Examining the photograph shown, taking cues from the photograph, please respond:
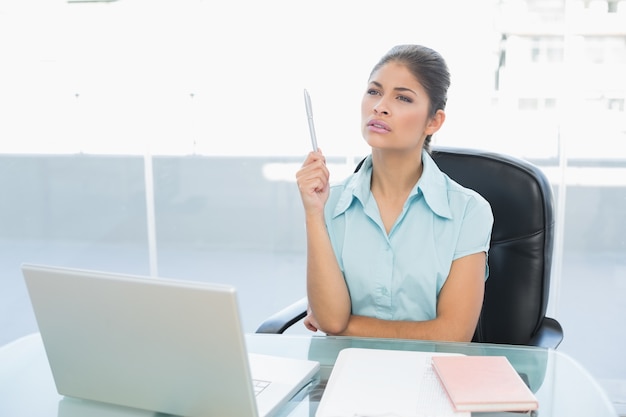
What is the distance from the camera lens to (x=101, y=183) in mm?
3523

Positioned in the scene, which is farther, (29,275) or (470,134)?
(470,134)

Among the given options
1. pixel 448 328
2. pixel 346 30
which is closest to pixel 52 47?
pixel 346 30

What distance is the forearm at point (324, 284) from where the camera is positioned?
158 cm

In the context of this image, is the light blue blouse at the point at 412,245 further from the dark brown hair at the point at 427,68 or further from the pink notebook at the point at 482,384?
the pink notebook at the point at 482,384

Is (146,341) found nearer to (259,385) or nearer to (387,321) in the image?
(259,385)

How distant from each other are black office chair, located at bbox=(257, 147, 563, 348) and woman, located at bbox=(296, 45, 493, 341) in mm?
100

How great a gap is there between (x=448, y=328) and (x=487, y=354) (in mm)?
194

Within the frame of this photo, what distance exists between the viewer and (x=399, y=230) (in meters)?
1.67

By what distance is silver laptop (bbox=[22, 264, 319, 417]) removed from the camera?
0.89 metres

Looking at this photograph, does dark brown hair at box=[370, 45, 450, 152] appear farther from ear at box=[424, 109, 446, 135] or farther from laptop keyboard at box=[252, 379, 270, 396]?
laptop keyboard at box=[252, 379, 270, 396]

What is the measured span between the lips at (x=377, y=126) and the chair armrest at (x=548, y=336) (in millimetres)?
625

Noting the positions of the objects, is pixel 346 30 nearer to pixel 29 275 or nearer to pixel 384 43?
pixel 384 43

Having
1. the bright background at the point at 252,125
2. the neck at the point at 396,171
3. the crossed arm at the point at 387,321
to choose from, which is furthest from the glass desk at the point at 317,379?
the bright background at the point at 252,125

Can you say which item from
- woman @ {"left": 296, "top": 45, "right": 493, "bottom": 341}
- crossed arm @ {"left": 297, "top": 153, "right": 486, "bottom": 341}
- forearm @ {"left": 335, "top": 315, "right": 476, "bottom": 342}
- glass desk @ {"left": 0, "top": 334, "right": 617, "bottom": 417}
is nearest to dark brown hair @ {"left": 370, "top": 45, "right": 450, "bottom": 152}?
woman @ {"left": 296, "top": 45, "right": 493, "bottom": 341}
